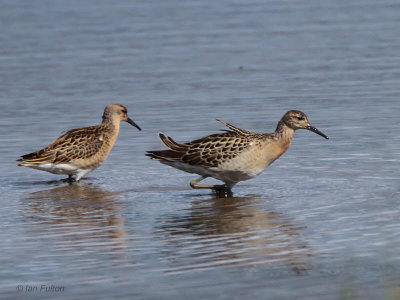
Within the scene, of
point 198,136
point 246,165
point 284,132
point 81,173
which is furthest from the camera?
point 198,136

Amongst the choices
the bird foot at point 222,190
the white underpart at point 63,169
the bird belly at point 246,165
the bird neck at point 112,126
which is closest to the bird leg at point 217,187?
the bird foot at point 222,190

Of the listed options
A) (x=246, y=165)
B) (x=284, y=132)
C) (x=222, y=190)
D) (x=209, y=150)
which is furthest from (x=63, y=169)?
(x=284, y=132)

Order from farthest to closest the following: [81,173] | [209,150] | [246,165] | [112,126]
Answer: [112,126]
[81,173]
[209,150]
[246,165]

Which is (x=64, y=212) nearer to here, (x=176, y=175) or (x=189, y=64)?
(x=176, y=175)

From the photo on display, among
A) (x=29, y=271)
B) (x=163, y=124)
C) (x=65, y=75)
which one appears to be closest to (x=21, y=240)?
(x=29, y=271)

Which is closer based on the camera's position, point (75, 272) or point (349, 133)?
point (75, 272)

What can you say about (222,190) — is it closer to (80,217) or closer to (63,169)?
(80,217)

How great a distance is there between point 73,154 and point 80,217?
2.65 metres

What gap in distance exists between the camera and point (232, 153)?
13109 mm

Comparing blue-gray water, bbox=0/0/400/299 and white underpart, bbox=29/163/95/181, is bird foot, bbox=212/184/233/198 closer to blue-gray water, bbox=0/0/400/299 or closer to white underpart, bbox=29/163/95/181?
blue-gray water, bbox=0/0/400/299

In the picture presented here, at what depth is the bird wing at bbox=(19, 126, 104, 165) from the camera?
1423 cm

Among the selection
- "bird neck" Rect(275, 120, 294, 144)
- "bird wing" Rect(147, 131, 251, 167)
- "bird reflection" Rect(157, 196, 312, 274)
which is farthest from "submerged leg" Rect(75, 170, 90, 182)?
"bird neck" Rect(275, 120, 294, 144)

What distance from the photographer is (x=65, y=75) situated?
21344mm

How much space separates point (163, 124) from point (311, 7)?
45.0ft
